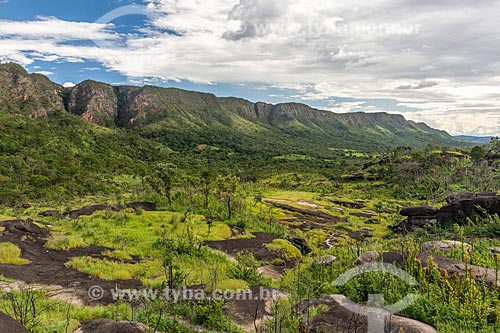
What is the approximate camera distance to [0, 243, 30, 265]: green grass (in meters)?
19.6

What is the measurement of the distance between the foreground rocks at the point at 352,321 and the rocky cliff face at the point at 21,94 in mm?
187254

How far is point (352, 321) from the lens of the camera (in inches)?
371

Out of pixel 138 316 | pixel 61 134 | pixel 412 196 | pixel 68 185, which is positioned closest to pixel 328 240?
pixel 138 316

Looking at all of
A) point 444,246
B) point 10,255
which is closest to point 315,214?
point 444,246

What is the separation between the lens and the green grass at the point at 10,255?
19.6 metres

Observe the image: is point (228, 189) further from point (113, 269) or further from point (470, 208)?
point (470, 208)

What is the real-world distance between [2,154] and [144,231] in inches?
3359

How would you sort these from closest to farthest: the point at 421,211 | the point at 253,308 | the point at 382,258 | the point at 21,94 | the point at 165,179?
the point at 253,308
the point at 382,258
the point at 421,211
the point at 165,179
the point at 21,94

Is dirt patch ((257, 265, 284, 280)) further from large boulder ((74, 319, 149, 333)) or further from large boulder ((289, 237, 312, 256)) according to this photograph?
large boulder ((74, 319, 149, 333))

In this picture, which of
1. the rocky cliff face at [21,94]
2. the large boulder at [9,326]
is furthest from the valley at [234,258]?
the rocky cliff face at [21,94]

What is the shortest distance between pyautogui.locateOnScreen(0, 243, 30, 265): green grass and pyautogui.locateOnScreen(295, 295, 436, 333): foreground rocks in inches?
737

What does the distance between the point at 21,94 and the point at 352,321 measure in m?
216

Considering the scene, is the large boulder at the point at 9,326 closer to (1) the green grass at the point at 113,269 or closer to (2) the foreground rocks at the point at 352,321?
(2) the foreground rocks at the point at 352,321

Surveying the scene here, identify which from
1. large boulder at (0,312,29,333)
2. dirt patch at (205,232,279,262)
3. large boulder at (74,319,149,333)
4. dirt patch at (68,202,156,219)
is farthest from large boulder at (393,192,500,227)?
dirt patch at (68,202,156,219)
